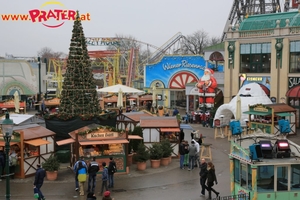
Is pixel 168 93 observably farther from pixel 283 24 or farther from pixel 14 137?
pixel 14 137

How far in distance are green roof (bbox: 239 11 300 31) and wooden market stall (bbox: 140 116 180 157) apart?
16967mm

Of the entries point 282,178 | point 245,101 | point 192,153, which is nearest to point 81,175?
point 192,153

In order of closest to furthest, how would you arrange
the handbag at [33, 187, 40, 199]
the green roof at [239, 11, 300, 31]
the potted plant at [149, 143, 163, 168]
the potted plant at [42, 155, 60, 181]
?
1. the handbag at [33, 187, 40, 199]
2. the potted plant at [42, 155, 60, 181]
3. the potted plant at [149, 143, 163, 168]
4. the green roof at [239, 11, 300, 31]

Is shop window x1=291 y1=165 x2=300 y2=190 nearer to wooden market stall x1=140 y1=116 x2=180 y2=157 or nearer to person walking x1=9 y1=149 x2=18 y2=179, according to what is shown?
wooden market stall x1=140 y1=116 x2=180 y2=157

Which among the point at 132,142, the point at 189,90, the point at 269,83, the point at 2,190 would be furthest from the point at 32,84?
→ the point at 2,190

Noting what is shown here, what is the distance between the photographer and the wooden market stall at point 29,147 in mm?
16703

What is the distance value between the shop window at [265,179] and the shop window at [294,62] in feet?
74.6

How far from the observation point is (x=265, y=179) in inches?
431

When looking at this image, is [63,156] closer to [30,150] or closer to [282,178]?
[30,150]

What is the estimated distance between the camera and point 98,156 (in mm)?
16938

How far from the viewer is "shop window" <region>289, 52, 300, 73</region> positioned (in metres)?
31.8

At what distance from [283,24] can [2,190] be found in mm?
26301

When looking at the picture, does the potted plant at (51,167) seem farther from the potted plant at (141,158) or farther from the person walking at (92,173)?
the potted plant at (141,158)

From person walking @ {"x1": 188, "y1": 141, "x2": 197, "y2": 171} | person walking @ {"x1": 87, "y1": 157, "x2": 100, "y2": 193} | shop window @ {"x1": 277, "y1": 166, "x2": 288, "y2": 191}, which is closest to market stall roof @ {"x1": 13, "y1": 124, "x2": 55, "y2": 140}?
person walking @ {"x1": 87, "y1": 157, "x2": 100, "y2": 193}
